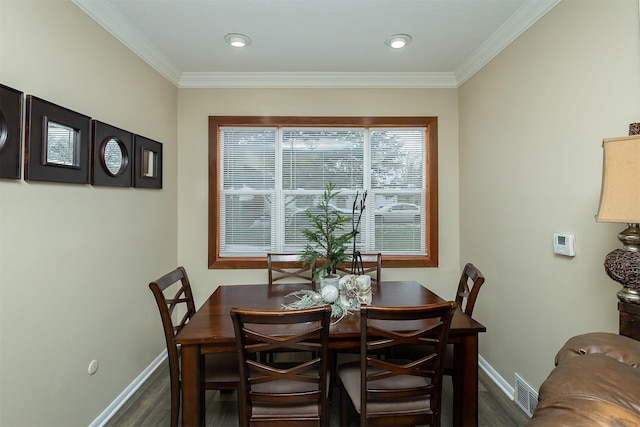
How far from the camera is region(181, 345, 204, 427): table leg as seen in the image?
1.59 m

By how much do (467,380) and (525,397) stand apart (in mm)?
870

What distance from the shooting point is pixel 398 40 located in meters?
2.52

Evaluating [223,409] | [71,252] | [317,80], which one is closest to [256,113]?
[317,80]

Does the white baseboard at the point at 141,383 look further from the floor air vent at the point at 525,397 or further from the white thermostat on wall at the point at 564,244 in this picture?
the white thermostat on wall at the point at 564,244

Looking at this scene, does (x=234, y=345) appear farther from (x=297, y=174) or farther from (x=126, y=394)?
(x=297, y=174)

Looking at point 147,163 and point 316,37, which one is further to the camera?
point 147,163

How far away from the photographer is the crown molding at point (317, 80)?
10.5 ft

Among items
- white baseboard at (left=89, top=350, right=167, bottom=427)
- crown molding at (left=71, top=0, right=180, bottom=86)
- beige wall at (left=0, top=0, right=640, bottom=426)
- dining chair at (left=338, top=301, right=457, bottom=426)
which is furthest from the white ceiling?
white baseboard at (left=89, top=350, right=167, bottom=427)

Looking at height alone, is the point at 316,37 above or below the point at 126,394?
above

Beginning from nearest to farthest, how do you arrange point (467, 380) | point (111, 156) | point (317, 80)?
point (467, 380) < point (111, 156) < point (317, 80)

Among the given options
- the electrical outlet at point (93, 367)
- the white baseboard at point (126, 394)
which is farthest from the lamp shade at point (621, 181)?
the white baseboard at point (126, 394)

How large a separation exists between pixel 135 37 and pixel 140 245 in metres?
1.64

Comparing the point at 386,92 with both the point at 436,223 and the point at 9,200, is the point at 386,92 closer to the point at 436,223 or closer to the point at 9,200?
the point at 436,223

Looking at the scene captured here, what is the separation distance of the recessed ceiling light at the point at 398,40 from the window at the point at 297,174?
85 cm
